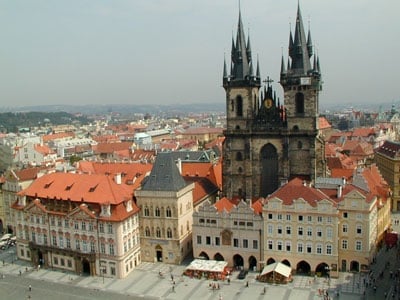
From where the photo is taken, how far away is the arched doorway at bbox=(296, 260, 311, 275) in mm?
69625

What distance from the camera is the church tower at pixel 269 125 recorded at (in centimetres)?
8212

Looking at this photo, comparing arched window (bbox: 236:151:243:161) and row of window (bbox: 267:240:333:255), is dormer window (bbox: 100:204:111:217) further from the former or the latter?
arched window (bbox: 236:151:243:161)

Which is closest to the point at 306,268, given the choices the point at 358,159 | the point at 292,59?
the point at 292,59

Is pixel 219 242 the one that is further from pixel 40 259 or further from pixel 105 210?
pixel 40 259

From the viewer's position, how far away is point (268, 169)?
87.1 meters

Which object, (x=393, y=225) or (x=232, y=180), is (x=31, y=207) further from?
(x=393, y=225)

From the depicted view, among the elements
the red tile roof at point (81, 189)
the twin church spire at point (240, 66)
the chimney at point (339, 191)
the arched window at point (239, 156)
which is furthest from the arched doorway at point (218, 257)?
the twin church spire at point (240, 66)

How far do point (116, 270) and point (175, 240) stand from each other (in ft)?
34.1

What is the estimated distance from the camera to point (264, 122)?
85.8 metres

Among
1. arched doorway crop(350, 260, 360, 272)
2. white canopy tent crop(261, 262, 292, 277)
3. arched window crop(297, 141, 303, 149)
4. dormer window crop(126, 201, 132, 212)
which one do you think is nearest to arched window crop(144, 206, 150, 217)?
dormer window crop(126, 201, 132, 212)

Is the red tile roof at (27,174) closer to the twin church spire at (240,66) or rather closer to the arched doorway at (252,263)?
the twin church spire at (240,66)

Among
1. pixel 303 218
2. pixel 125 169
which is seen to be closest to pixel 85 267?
pixel 125 169

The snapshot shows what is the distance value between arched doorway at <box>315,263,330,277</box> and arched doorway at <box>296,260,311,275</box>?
1321 millimetres

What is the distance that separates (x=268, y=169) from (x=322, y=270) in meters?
23.6
